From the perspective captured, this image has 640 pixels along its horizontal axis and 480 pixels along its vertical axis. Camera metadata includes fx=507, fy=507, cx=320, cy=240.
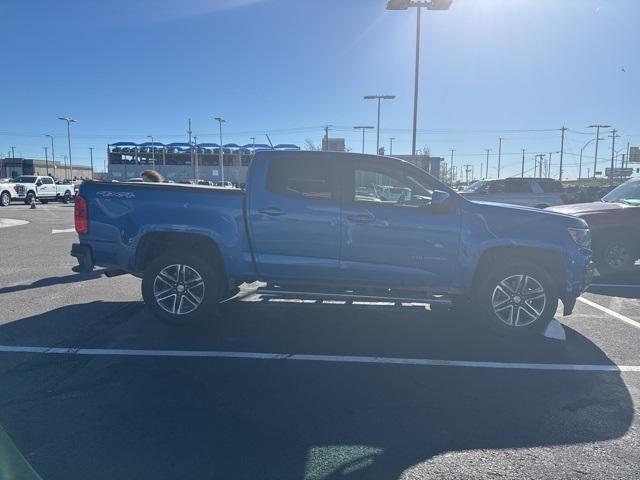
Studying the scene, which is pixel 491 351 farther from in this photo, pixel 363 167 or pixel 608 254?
pixel 608 254

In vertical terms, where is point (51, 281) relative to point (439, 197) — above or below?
below

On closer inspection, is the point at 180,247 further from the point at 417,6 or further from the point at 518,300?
the point at 417,6

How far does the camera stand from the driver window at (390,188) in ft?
19.4

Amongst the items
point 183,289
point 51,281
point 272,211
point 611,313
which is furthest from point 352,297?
point 51,281

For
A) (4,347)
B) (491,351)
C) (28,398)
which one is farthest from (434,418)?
(4,347)

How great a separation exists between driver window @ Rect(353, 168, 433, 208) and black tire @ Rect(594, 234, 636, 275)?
19.1 feet

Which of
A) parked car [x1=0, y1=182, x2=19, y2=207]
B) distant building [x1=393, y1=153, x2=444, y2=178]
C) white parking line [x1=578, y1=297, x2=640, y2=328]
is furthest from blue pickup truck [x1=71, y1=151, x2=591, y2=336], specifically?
parked car [x1=0, y1=182, x2=19, y2=207]

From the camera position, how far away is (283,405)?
4051 millimetres

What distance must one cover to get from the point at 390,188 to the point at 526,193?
595 inches

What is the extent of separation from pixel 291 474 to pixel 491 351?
3.08 metres

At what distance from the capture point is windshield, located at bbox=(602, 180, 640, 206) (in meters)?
10.6

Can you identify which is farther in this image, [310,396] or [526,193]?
[526,193]

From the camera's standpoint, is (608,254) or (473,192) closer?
(608,254)

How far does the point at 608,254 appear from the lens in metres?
9.88
